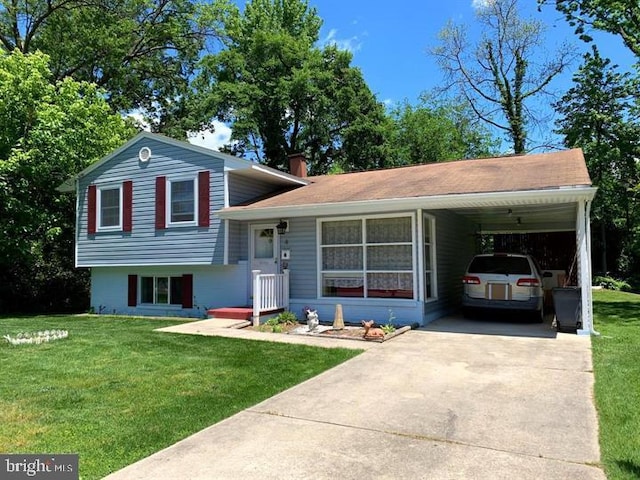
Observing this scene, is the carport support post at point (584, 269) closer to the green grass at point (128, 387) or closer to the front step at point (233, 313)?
the green grass at point (128, 387)

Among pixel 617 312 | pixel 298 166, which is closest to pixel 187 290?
pixel 298 166

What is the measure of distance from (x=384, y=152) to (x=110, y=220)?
17931 millimetres

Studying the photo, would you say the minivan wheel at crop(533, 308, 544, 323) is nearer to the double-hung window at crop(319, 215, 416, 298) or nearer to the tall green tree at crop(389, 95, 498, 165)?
the double-hung window at crop(319, 215, 416, 298)

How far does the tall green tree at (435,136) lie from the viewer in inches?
1214

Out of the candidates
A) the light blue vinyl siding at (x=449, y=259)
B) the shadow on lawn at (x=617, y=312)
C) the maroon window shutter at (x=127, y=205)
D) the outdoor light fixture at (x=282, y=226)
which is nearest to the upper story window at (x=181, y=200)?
the maroon window shutter at (x=127, y=205)

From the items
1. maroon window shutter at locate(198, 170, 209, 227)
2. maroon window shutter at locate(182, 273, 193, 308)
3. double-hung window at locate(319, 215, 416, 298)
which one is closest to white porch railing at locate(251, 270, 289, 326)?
double-hung window at locate(319, 215, 416, 298)

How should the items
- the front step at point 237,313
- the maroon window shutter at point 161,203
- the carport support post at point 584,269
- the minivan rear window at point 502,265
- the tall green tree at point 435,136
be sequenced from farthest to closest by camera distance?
the tall green tree at point 435,136 → the maroon window shutter at point 161,203 → the front step at point 237,313 → the minivan rear window at point 502,265 → the carport support post at point 584,269

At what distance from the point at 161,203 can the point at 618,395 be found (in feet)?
36.9

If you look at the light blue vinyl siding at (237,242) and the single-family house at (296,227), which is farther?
the light blue vinyl siding at (237,242)

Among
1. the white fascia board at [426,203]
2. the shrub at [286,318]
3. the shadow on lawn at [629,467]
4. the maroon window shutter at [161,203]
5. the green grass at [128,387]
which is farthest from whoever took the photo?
the maroon window shutter at [161,203]

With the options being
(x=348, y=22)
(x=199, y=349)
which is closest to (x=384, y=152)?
(x=348, y=22)

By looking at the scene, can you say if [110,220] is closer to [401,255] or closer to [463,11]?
[401,255]

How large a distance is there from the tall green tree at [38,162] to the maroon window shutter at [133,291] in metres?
3.10

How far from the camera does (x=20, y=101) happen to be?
45.6ft
